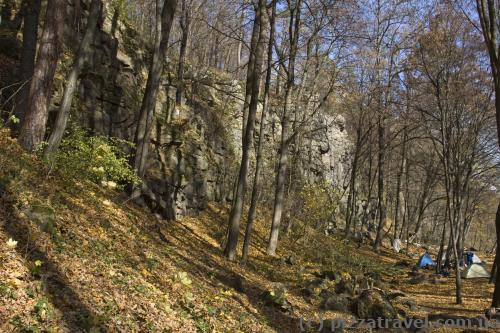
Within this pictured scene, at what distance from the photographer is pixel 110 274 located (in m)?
6.41

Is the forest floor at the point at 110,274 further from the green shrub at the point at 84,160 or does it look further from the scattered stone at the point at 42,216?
the green shrub at the point at 84,160

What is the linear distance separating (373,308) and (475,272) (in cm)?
1297

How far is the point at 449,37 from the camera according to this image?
1348 cm

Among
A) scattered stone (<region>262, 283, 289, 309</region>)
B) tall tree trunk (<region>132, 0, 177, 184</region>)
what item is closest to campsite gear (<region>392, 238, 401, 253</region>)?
tall tree trunk (<region>132, 0, 177, 184</region>)

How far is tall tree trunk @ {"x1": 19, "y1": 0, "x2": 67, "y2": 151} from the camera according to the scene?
8727 millimetres

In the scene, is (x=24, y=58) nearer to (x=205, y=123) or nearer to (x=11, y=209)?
(x=11, y=209)

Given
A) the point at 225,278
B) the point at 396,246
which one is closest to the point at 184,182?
the point at 225,278

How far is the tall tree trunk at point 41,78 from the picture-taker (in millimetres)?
8727

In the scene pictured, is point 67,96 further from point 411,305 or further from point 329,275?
point 411,305

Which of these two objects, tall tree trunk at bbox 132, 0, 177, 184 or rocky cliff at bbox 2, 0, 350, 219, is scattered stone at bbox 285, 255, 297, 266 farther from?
tall tree trunk at bbox 132, 0, 177, 184

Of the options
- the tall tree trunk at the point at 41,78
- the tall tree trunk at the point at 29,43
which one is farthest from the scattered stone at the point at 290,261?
the tall tree trunk at the point at 29,43

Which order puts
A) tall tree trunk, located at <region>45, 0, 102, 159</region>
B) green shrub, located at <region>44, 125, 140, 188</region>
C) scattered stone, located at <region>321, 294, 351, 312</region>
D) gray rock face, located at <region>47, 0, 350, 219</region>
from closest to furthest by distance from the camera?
tall tree trunk, located at <region>45, 0, 102, 159</region>, green shrub, located at <region>44, 125, 140, 188</region>, scattered stone, located at <region>321, 294, 351, 312</region>, gray rock face, located at <region>47, 0, 350, 219</region>

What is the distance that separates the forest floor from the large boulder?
0.28 m

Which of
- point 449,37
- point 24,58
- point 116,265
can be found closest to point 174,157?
point 24,58
